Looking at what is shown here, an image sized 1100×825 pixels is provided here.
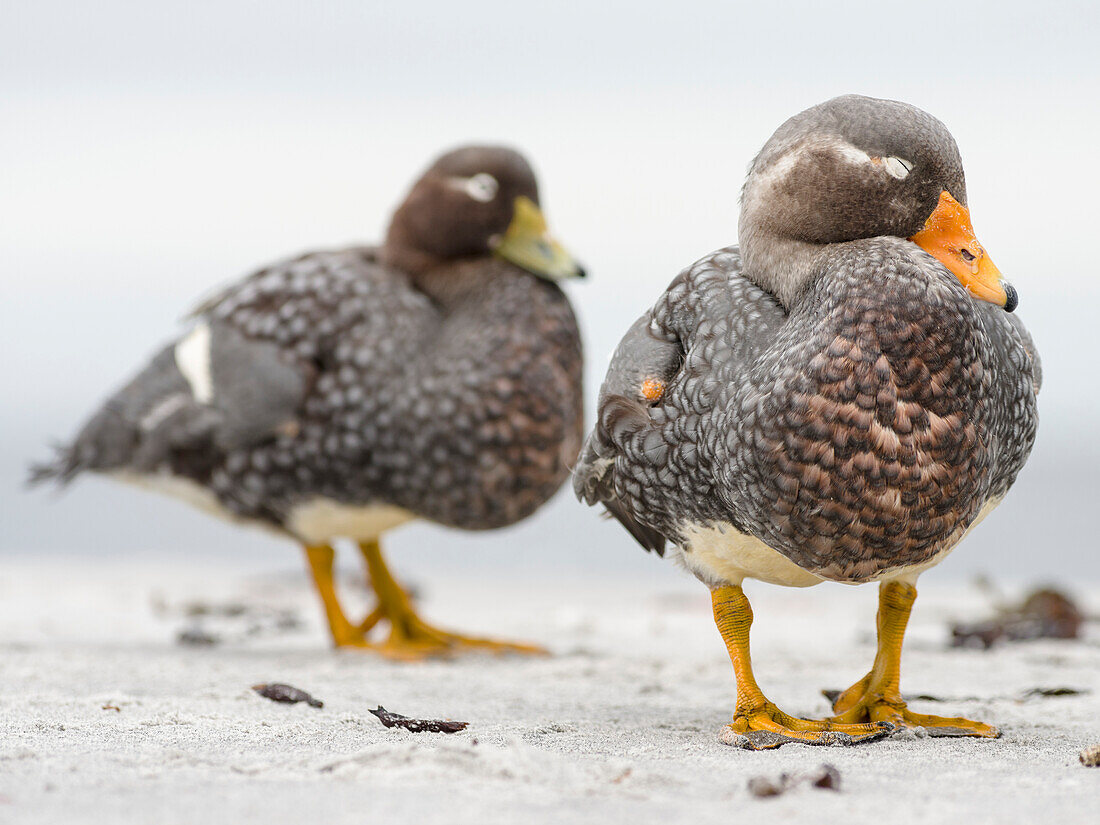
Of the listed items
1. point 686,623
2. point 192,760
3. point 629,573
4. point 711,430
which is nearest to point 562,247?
point 686,623

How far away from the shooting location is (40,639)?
5477 millimetres

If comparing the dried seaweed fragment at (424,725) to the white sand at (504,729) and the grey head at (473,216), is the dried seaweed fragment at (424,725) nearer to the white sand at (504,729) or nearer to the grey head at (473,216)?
the white sand at (504,729)

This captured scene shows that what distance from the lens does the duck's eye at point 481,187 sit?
570 cm

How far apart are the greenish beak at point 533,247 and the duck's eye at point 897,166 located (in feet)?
8.10

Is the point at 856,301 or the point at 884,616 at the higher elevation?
the point at 856,301

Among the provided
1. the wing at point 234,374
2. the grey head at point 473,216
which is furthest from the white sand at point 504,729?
the grey head at point 473,216

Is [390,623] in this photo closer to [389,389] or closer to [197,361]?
[389,389]

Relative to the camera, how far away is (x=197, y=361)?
5590 mm

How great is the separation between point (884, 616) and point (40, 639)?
3645 mm

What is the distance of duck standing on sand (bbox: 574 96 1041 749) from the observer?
9.41 ft

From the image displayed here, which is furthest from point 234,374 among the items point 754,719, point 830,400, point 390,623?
point 830,400

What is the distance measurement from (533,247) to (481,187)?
37 centimetres

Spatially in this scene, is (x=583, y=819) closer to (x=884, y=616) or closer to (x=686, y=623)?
(x=884, y=616)

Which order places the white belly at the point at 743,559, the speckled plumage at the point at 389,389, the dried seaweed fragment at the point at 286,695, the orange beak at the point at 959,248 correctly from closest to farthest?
the orange beak at the point at 959,248
the white belly at the point at 743,559
the dried seaweed fragment at the point at 286,695
the speckled plumage at the point at 389,389
